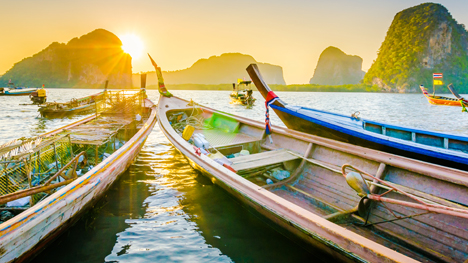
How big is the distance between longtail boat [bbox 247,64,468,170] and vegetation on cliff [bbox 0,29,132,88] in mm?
174267

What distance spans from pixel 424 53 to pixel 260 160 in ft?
400

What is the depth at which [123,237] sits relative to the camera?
4.14 m

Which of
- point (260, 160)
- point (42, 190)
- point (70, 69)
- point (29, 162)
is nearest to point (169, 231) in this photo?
point (42, 190)

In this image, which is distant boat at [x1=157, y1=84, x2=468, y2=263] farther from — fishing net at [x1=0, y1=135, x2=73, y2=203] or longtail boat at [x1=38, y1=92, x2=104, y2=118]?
longtail boat at [x1=38, y1=92, x2=104, y2=118]

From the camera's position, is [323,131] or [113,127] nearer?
[323,131]

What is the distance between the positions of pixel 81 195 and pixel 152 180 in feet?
10.4

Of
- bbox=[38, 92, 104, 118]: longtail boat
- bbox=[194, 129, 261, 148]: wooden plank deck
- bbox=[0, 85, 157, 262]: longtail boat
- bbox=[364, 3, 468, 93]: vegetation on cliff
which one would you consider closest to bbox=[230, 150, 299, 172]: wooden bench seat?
bbox=[194, 129, 261, 148]: wooden plank deck

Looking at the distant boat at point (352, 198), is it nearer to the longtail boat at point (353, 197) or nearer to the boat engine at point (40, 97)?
the longtail boat at point (353, 197)

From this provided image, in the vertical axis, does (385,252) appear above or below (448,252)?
above

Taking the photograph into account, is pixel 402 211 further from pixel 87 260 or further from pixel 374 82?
pixel 374 82

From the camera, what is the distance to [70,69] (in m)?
158

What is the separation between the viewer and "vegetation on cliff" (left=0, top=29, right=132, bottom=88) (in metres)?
152

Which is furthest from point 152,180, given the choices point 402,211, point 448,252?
point 448,252

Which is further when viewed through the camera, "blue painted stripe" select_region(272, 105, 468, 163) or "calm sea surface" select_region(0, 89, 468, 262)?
"blue painted stripe" select_region(272, 105, 468, 163)
